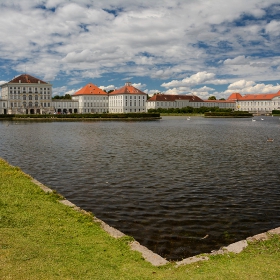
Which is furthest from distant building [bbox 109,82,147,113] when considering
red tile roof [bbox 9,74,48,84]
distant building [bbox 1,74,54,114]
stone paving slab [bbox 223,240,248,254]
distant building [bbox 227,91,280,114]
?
stone paving slab [bbox 223,240,248,254]

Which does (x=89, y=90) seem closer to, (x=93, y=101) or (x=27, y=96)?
(x=93, y=101)

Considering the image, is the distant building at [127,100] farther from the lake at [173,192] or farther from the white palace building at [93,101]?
the lake at [173,192]

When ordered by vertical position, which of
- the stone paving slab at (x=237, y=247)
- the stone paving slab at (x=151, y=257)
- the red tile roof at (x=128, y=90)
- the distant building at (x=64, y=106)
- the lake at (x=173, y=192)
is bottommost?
the lake at (x=173, y=192)

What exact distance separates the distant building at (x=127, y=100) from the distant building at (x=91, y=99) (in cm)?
320

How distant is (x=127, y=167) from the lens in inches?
661

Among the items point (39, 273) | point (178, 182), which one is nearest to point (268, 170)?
point (178, 182)

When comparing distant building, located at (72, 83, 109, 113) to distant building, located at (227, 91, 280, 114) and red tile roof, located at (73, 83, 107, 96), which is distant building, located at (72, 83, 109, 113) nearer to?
red tile roof, located at (73, 83, 107, 96)

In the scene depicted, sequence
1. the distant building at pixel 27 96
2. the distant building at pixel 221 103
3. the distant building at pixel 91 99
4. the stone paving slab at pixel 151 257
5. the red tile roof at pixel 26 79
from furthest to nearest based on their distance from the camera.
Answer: the distant building at pixel 221 103 → the distant building at pixel 91 99 → the red tile roof at pixel 26 79 → the distant building at pixel 27 96 → the stone paving slab at pixel 151 257

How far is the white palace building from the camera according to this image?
434 feet

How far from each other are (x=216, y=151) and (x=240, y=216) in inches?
563

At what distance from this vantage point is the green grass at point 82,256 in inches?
209

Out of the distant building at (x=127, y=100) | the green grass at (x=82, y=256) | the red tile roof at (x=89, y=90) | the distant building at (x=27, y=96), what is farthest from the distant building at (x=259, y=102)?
the green grass at (x=82, y=256)

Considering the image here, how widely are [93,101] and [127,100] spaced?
14917mm

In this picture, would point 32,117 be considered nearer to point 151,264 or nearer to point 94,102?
point 94,102
